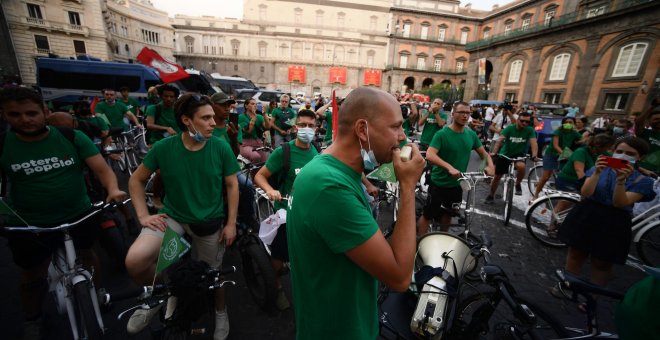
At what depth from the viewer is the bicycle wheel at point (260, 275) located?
9.34ft

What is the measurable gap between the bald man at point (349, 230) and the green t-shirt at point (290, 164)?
1.96m

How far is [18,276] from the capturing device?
338 cm

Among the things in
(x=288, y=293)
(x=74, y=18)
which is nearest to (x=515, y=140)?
(x=288, y=293)

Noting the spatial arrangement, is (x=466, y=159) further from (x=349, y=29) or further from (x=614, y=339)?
(x=349, y=29)

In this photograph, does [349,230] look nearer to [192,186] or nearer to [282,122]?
[192,186]

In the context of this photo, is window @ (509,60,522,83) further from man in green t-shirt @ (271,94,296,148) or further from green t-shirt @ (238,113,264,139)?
green t-shirt @ (238,113,264,139)

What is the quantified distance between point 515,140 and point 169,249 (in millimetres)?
6766

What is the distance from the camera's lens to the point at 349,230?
3.48 feet

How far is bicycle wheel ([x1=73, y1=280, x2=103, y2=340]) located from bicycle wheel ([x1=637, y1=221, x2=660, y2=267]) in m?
7.06

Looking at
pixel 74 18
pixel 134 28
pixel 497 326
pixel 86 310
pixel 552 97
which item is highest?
pixel 134 28

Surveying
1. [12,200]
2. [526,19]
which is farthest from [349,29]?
[12,200]

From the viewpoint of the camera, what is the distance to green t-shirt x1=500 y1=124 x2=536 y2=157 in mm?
5938

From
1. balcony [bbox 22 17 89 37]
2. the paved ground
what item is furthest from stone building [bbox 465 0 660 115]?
balcony [bbox 22 17 89 37]

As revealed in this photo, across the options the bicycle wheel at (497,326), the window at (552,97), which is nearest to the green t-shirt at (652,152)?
the bicycle wheel at (497,326)
